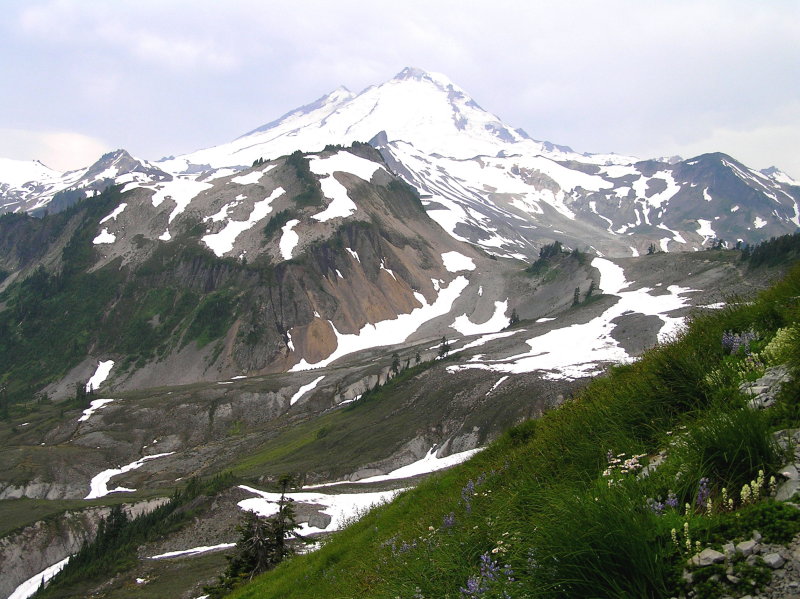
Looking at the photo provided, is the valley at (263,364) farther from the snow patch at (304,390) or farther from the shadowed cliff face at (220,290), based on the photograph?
the shadowed cliff face at (220,290)

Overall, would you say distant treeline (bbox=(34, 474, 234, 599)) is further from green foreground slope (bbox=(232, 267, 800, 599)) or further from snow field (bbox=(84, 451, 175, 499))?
green foreground slope (bbox=(232, 267, 800, 599))

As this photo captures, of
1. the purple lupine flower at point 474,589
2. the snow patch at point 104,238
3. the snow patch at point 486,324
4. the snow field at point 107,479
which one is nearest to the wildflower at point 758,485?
the purple lupine flower at point 474,589

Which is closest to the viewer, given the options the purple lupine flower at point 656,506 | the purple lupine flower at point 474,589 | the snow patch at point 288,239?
the purple lupine flower at point 656,506

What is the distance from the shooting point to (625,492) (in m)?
5.04

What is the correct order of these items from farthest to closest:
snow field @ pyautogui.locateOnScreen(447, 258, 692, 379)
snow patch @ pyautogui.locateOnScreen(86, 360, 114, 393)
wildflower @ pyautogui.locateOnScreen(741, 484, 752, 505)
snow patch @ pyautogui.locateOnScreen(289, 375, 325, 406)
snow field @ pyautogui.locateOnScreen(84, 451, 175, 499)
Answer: snow patch @ pyautogui.locateOnScreen(86, 360, 114, 393)
snow patch @ pyautogui.locateOnScreen(289, 375, 325, 406)
snow field @ pyautogui.locateOnScreen(84, 451, 175, 499)
snow field @ pyautogui.locateOnScreen(447, 258, 692, 379)
wildflower @ pyautogui.locateOnScreen(741, 484, 752, 505)

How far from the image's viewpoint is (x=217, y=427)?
10831cm

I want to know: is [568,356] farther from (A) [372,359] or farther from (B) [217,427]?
(B) [217,427]

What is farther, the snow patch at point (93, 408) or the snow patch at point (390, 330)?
the snow patch at point (390, 330)

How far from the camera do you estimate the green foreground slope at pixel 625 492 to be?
4.23 m

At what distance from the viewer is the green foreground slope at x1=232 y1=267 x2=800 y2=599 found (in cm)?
423

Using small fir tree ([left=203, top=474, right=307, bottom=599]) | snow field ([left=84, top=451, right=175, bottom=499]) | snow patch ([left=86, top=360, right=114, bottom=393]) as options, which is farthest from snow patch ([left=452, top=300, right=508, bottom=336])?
small fir tree ([left=203, top=474, right=307, bottom=599])

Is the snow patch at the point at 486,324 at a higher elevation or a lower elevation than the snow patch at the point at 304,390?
higher

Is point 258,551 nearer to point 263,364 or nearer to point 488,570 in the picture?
point 488,570

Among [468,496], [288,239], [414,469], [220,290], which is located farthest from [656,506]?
[288,239]
